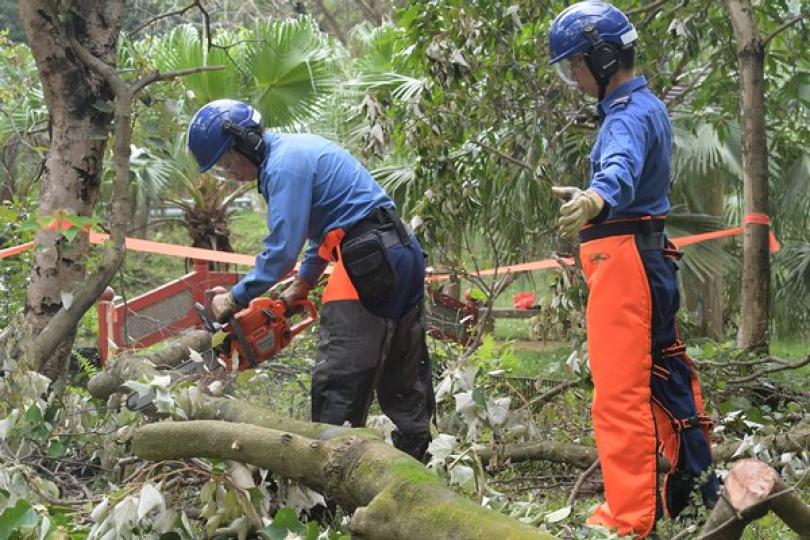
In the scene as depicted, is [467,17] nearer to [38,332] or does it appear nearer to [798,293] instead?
[38,332]

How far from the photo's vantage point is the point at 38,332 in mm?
4926

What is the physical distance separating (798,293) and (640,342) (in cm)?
673

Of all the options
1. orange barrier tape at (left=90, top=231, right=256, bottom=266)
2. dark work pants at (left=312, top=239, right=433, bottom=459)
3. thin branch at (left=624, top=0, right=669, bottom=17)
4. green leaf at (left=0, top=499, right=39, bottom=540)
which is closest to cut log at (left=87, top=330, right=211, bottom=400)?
dark work pants at (left=312, top=239, right=433, bottom=459)

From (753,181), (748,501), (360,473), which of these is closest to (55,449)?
(360,473)

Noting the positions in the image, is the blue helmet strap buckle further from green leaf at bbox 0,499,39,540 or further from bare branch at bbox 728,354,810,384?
green leaf at bbox 0,499,39,540

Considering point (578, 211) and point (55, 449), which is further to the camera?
point (55, 449)

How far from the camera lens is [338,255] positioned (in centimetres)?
440

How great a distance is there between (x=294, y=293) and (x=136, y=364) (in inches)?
30.1

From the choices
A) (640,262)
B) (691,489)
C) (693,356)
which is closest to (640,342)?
(640,262)

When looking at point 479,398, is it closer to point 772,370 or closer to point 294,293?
point 294,293

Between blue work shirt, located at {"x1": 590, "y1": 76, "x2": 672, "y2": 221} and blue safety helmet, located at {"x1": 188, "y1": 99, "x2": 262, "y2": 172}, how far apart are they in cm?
149

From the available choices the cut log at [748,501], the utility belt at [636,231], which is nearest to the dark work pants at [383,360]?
the utility belt at [636,231]

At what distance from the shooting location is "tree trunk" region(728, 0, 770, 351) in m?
6.33

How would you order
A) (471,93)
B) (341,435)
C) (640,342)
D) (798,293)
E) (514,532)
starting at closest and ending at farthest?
(514,532) < (341,435) < (640,342) < (471,93) < (798,293)
